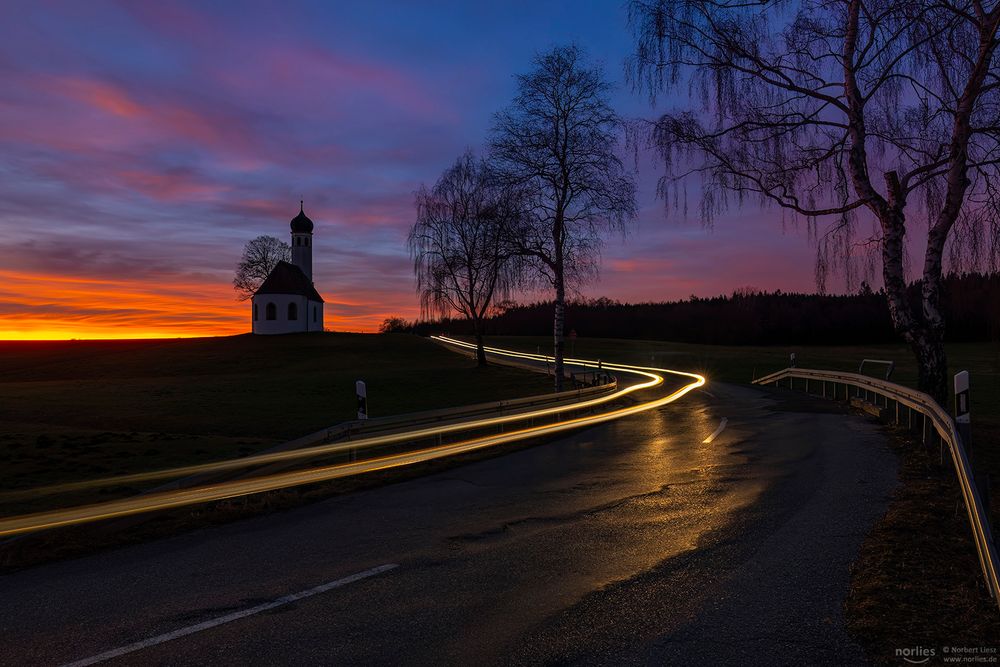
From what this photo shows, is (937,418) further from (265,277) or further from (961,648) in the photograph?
(265,277)

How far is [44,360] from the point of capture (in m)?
68.4

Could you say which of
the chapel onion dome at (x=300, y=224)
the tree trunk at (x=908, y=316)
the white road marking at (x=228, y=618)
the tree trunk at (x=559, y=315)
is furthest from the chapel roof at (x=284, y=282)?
the white road marking at (x=228, y=618)

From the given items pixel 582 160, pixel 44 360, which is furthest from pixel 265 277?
pixel 582 160

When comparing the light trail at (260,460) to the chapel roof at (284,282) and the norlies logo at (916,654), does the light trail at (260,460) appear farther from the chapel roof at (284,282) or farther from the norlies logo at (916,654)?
the chapel roof at (284,282)

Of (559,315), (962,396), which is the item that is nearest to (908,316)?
(962,396)

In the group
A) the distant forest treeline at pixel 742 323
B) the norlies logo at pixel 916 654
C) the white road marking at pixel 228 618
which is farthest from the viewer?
the distant forest treeline at pixel 742 323

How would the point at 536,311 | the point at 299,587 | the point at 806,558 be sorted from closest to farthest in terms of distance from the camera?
the point at 299,587
the point at 806,558
the point at 536,311

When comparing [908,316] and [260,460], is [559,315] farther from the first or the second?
[260,460]

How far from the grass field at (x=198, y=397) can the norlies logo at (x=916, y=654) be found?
1434cm

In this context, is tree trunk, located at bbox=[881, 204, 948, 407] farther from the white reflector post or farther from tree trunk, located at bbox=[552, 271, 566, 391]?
tree trunk, located at bbox=[552, 271, 566, 391]

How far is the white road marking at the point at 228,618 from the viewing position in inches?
171

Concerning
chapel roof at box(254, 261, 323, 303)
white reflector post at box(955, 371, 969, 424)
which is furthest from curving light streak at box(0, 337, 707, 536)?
chapel roof at box(254, 261, 323, 303)

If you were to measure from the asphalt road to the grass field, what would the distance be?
28.9 ft

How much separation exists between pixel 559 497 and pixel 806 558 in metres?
3.58
